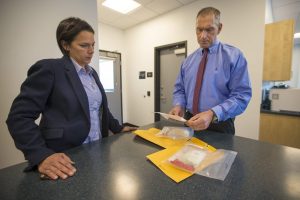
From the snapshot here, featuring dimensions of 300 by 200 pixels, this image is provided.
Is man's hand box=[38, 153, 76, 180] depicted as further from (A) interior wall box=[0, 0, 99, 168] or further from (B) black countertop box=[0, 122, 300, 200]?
(A) interior wall box=[0, 0, 99, 168]

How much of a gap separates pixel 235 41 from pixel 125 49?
3018 mm

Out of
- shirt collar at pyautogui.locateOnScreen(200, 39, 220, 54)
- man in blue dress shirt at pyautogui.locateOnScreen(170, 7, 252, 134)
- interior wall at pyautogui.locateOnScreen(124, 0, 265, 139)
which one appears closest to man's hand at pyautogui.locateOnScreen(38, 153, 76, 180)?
man in blue dress shirt at pyautogui.locateOnScreen(170, 7, 252, 134)

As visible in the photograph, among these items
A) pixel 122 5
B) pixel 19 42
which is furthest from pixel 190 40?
pixel 19 42

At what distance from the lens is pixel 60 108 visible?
0.85 m

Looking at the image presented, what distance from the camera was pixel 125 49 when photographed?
191 inches

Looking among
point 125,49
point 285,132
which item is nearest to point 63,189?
point 285,132

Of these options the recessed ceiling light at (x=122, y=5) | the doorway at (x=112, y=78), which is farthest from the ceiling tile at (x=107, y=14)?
the doorway at (x=112, y=78)

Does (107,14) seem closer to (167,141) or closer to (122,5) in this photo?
(122,5)

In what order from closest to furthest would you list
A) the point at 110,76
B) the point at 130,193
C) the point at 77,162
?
the point at 130,193, the point at 77,162, the point at 110,76

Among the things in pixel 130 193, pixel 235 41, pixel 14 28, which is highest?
pixel 235 41

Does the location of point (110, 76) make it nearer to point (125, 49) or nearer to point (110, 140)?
point (125, 49)

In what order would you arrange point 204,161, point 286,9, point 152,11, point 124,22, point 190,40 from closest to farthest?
point 204,161 → point 190,40 → point 286,9 → point 152,11 → point 124,22

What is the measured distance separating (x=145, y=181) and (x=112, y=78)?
4.30m

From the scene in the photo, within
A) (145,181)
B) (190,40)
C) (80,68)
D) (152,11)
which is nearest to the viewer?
(145,181)
